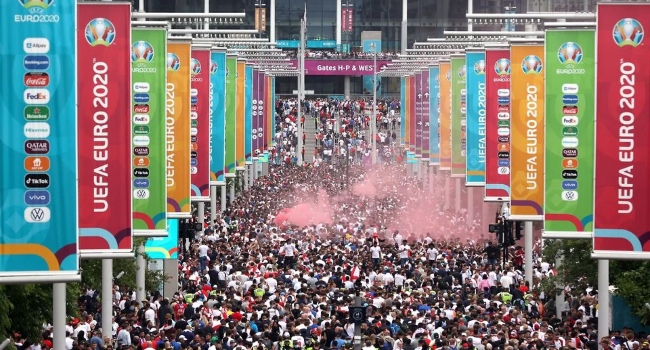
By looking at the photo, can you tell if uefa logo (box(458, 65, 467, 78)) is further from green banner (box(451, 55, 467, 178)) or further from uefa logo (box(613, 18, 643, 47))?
uefa logo (box(613, 18, 643, 47))

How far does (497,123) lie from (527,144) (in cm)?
500

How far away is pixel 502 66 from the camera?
3319 centimetres

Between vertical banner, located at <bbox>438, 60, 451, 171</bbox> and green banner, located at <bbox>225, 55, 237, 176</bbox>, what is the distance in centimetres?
823

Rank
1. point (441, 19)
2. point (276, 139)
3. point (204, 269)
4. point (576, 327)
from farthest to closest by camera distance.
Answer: point (441, 19) → point (276, 139) → point (204, 269) → point (576, 327)

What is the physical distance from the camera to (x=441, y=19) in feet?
379

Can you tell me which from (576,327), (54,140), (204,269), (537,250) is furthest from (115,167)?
(537,250)

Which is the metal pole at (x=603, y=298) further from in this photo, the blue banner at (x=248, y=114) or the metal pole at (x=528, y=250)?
the blue banner at (x=248, y=114)

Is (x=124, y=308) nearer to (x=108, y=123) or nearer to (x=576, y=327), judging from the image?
(x=576, y=327)

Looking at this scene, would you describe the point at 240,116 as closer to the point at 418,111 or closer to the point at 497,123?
the point at 418,111

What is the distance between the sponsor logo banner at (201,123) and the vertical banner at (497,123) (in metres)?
5.79

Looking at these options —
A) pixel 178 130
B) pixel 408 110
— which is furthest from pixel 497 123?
pixel 408 110

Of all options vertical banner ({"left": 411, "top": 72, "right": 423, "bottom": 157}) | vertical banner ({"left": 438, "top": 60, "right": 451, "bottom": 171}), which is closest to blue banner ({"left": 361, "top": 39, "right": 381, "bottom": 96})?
vertical banner ({"left": 411, "top": 72, "right": 423, "bottom": 157})

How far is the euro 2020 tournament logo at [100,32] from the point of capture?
18344mm

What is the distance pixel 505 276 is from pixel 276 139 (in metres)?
58.5
